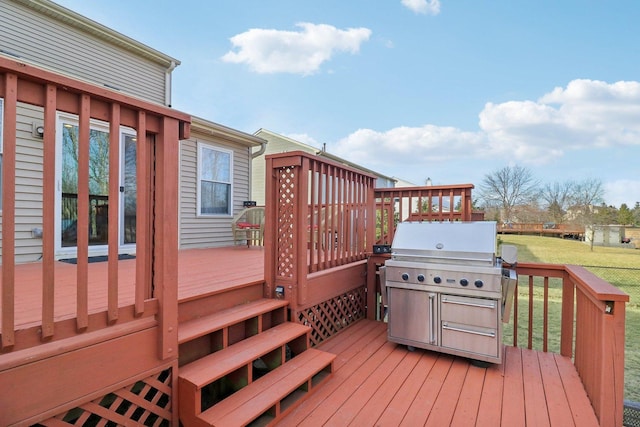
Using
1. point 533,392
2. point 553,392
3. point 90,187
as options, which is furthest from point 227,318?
point 90,187

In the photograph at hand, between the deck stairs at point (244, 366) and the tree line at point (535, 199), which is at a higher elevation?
the tree line at point (535, 199)

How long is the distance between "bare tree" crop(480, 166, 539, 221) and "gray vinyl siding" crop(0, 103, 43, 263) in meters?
26.8

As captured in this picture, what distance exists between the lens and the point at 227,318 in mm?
2502

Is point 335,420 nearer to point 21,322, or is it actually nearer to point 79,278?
point 79,278

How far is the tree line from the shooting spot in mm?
22141

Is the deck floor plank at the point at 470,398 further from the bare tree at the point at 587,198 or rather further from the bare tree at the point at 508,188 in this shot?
the bare tree at the point at 508,188

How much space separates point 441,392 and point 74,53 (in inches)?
291

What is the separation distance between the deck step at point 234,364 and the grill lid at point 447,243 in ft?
4.38

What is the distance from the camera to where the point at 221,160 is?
6.93m

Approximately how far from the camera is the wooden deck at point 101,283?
2.05 metres

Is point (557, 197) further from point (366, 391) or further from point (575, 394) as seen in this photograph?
point (366, 391)

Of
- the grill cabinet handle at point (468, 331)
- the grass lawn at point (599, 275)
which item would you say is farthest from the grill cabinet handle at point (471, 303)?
the grass lawn at point (599, 275)

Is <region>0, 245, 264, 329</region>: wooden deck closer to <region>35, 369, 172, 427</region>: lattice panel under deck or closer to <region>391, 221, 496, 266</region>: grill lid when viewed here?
<region>35, 369, 172, 427</region>: lattice panel under deck

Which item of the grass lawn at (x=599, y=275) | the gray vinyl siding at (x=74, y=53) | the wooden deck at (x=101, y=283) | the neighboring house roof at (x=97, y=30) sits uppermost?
the neighboring house roof at (x=97, y=30)
